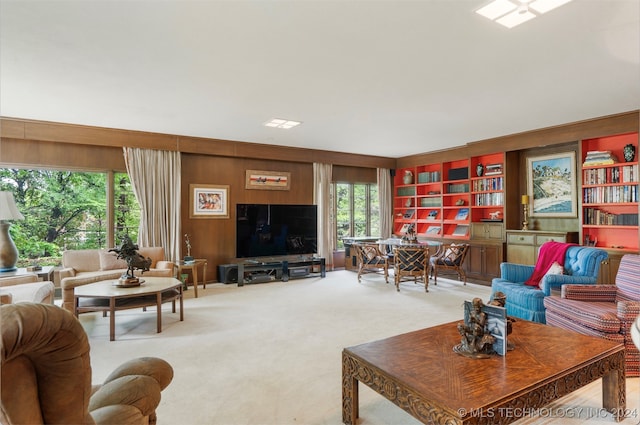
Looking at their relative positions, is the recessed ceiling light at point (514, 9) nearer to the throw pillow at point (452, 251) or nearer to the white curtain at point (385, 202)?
the throw pillow at point (452, 251)

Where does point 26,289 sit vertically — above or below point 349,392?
above

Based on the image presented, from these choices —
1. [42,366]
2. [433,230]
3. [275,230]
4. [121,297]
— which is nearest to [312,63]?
[42,366]

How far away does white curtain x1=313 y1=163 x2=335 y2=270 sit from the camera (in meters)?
7.48

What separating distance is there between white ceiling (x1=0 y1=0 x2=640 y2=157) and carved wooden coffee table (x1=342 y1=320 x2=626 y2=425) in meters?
2.12

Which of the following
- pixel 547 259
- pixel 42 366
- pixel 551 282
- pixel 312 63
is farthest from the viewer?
pixel 547 259

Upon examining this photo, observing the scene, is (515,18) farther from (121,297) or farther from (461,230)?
(461,230)

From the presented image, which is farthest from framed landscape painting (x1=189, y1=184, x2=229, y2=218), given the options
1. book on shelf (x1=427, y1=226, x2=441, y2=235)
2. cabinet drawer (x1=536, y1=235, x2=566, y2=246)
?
cabinet drawer (x1=536, y1=235, x2=566, y2=246)

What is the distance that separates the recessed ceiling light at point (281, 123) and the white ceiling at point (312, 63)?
24 cm

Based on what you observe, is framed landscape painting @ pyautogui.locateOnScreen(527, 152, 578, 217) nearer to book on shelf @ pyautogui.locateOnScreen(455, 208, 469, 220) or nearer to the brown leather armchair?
book on shelf @ pyautogui.locateOnScreen(455, 208, 469, 220)

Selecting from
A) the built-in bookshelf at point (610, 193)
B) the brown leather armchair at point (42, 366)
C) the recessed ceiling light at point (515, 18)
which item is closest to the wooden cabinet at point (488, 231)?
the built-in bookshelf at point (610, 193)

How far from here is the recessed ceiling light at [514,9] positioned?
2.18 meters

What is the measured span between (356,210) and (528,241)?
367 centimetres

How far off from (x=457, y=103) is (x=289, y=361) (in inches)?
135

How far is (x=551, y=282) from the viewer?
3.57 metres
